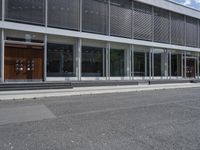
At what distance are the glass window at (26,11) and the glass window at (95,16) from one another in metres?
3.18

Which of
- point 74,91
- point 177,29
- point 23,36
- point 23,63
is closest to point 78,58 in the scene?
point 74,91

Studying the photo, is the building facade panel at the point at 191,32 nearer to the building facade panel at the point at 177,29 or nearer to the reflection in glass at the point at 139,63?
the building facade panel at the point at 177,29

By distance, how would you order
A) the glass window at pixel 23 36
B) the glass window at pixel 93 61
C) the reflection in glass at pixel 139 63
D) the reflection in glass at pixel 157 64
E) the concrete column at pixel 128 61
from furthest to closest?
the reflection in glass at pixel 157 64 → the reflection in glass at pixel 139 63 → the concrete column at pixel 128 61 → the glass window at pixel 93 61 → the glass window at pixel 23 36

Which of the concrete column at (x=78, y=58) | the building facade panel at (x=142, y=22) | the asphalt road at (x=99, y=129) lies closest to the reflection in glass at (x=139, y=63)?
the building facade panel at (x=142, y=22)

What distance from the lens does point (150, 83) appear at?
62.2 ft

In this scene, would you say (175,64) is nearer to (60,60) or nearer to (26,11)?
(60,60)

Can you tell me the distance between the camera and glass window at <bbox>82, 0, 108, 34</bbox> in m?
16.2

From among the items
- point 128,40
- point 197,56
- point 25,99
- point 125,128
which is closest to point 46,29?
point 25,99

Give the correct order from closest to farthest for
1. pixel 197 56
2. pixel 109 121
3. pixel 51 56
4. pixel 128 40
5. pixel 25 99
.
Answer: pixel 109 121 → pixel 25 99 → pixel 51 56 → pixel 128 40 → pixel 197 56

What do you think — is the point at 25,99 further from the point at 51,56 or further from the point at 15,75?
the point at 51,56

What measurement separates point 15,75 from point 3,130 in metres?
7.89

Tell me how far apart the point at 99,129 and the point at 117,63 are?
12331mm

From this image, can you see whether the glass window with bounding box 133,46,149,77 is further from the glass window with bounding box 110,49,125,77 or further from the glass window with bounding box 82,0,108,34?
the glass window with bounding box 82,0,108,34

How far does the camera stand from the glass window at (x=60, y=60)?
49.3ft
